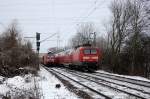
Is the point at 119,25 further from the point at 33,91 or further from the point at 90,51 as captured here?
the point at 33,91

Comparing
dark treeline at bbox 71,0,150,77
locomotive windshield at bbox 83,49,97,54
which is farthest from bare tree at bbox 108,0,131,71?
locomotive windshield at bbox 83,49,97,54

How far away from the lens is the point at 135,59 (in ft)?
160

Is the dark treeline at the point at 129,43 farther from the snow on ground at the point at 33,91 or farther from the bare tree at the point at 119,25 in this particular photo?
the snow on ground at the point at 33,91

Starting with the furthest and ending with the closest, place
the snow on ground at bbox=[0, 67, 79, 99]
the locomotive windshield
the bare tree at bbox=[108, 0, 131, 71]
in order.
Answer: the bare tree at bbox=[108, 0, 131, 71] < the locomotive windshield < the snow on ground at bbox=[0, 67, 79, 99]

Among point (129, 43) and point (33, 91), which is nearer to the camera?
point (33, 91)

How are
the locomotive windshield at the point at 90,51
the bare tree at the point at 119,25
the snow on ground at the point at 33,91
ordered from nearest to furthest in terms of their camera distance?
1. the snow on ground at the point at 33,91
2. the locomotive windshield at the point at 90,51
3. the bare tree at the point at 119,25

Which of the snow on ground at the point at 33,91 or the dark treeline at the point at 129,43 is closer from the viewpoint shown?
the snow on ground at the point at 33,91

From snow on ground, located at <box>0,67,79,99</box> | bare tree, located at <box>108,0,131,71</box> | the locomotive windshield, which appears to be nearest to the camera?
snow on ground, located at <box>0,67,79,99</box>

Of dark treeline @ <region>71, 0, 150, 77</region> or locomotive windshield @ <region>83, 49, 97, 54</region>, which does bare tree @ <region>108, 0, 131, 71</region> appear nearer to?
dark treeline @ <region>71, 0, 150, 77</region>

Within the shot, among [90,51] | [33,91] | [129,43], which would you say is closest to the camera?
[33,91]

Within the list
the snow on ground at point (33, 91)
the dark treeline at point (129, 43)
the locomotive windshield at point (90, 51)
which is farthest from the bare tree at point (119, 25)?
the snow on ground at point (33, 91)

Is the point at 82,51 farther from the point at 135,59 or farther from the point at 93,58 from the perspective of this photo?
the point at 135,59

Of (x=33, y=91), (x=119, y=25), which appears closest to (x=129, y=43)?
(x=119, y=25)

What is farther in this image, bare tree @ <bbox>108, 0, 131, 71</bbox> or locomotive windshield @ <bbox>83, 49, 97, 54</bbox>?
bare tree @ <bbox>108, 0, 131, 71</bbox>
